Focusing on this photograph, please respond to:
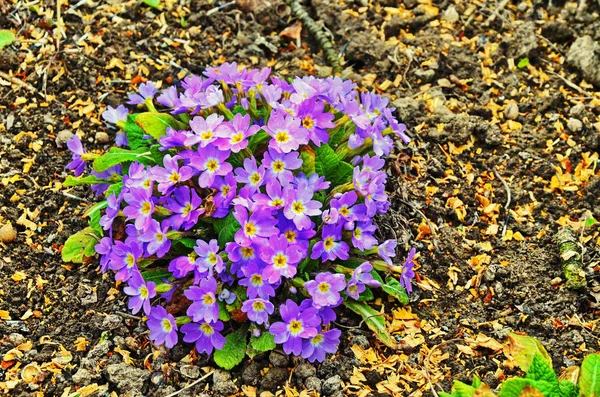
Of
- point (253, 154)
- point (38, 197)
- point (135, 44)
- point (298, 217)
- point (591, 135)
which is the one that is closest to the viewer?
point (298, 217)

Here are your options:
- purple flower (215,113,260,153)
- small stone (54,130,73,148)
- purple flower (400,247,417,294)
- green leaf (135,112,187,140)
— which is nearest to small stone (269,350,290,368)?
purple flower (400,247,417,294)

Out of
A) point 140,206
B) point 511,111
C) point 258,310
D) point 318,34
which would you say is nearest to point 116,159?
point 140,206

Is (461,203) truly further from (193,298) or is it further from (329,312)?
(193,298)

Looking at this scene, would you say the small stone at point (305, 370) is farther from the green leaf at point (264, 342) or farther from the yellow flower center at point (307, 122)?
the yellow flower center at point (307, 122)

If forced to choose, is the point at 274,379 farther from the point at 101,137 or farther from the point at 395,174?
the point at 101,137

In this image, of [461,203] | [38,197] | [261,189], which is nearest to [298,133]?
[261,189]
